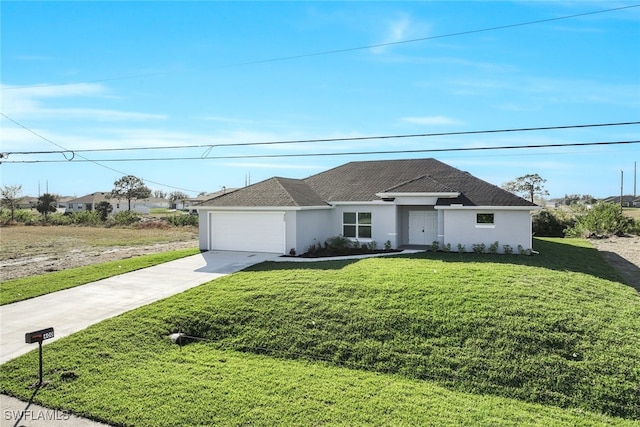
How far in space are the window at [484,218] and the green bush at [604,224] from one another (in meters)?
16.4

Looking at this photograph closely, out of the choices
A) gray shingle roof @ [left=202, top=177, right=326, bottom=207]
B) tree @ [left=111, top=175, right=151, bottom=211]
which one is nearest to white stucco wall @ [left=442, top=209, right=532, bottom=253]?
gray shingle roof @ [left=202, top=177, right=326, bottom=207]

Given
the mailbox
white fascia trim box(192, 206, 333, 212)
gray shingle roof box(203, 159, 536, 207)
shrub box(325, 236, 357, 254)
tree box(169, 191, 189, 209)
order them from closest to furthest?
the mailbox
white fascia trim box(192, 206, 333, 212)
gray shingle roof box(203, 159, 536, 207)
shrub box(325, 236, 357, 254)
tree box(169, 191, 189, 209)

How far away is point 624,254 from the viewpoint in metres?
21.2

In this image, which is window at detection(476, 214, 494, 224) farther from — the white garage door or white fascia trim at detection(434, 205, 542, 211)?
the white garage door

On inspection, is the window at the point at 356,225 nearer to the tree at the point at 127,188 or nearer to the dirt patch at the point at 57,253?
the dirt patch at the point at 57,253

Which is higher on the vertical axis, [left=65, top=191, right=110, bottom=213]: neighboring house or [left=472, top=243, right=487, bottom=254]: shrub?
[left=65, top=191, right=110, bottom=213]: neighboring house

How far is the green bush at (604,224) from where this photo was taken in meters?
30.1

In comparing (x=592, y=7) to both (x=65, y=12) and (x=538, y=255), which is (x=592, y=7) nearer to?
(x=538, y=255)

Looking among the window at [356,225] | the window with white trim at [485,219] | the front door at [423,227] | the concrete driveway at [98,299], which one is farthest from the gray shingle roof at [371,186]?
the concrete driveway at [98,299]

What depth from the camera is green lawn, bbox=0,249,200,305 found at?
13.3 m

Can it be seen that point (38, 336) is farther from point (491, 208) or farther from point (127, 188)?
point (127, 188)

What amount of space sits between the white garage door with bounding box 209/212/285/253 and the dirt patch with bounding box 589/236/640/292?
14.3 meters

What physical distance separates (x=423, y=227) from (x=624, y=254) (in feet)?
36.0

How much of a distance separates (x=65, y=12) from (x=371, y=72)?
10.8 metres
